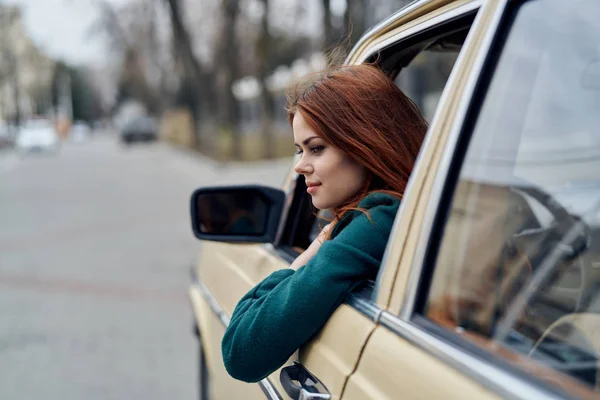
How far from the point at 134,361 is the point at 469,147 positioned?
13.0 ft

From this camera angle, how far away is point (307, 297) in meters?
1.45

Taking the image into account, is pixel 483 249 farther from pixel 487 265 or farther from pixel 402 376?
pixel 402 376

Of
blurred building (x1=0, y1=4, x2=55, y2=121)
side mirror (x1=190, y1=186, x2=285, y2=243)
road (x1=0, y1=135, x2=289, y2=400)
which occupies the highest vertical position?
side mirror (x1=190, y1=186, x2=285, y2=243)

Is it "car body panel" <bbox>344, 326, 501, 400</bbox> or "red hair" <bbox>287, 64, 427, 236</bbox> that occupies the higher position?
"red hair" <bbox>287, 64, 427, 236</bbox>

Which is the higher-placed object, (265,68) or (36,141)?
(265,68)

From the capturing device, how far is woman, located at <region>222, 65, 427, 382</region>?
1.48m

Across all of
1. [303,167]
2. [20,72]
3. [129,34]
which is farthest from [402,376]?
[20,72]

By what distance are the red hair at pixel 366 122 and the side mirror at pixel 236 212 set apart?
0.64 m

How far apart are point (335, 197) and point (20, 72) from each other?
83.4 m

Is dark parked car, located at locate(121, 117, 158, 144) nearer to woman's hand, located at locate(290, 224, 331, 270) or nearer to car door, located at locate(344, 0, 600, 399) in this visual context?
woman's hand, located at locate(290, 224, 331, 270)

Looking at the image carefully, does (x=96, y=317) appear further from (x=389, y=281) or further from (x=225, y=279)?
(x=389, y=281)

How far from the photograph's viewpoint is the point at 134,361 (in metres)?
4.78

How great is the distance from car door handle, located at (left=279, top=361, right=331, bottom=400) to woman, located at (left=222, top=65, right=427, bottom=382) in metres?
0.03

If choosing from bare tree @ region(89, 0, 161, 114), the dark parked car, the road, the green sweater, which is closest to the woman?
the green sweater
